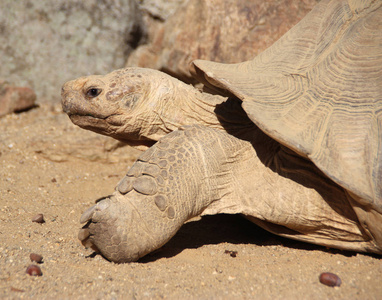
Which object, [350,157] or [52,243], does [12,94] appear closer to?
[52,243]

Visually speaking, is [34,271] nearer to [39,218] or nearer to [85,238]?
[85,238]

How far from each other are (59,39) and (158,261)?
3461mm

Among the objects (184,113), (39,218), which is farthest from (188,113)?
(39,218)

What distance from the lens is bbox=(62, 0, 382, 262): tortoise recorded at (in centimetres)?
198

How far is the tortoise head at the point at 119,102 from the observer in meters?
2.47

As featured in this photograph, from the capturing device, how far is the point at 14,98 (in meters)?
4.55

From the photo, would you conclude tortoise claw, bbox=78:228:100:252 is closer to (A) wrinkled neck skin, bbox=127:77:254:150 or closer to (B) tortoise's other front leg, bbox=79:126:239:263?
(B) tortoise's other front leg, bbox=79:126:239:263

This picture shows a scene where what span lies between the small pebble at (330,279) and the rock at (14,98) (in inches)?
156

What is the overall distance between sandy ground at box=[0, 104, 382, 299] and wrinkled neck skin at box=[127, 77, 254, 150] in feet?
2.49

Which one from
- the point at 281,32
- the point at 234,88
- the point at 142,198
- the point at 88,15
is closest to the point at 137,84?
the point at 234,88

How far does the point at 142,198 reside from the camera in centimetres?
200

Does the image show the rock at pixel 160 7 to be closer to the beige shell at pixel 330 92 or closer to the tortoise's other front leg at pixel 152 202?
the beige shell at pixel 330 92

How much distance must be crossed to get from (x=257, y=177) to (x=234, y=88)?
55cm

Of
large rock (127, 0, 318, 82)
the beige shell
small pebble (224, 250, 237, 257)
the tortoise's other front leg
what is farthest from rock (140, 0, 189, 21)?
small pebble (224, 250, 237, 257)
